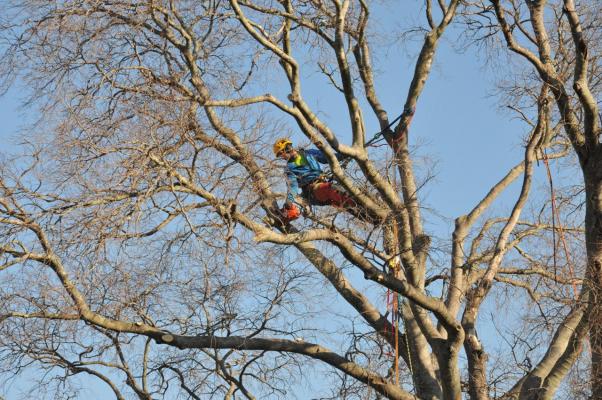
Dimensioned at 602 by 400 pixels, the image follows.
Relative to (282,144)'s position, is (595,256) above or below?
below

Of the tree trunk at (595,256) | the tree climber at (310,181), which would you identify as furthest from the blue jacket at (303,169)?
the tree trunk at (595,256)

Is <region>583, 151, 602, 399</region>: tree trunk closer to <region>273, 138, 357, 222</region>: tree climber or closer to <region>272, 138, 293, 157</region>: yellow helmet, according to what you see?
<region>273, 138, 357, 222</region>: tree climber

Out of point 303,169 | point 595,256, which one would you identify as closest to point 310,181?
point 303,169

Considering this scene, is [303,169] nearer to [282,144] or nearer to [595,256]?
[282,144]

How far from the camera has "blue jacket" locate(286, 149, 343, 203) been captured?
957 cm

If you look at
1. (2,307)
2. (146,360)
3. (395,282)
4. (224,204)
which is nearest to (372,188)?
(395,282)

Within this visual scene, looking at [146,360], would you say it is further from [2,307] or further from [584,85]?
[584,85]

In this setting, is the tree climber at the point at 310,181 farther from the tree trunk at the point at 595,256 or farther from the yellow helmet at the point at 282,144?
the tree trunk at the point at 595,256

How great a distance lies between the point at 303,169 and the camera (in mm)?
10156

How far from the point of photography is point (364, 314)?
437 inches

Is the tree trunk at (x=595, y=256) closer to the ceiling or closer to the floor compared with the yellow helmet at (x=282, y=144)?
closer to the floor

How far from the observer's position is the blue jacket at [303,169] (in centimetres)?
957

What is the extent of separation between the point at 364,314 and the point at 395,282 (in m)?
1.84

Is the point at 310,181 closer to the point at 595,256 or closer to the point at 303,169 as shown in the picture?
the point at 303,169
